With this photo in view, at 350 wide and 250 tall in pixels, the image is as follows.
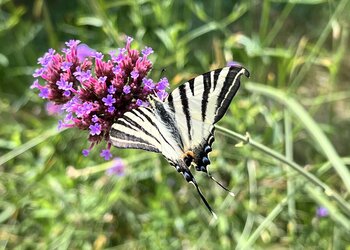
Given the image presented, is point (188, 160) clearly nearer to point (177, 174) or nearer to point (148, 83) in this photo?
point (148, 83)

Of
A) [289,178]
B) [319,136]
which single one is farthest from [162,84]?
[289,178]

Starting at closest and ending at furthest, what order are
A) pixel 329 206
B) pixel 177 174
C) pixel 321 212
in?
pixel 329 206, pixel 321 212, pixel 177 174

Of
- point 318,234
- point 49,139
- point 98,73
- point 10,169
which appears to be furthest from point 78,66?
point 10,169

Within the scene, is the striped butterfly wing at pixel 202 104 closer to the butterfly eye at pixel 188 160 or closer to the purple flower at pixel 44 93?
the butterfly eye at pixel 188 160

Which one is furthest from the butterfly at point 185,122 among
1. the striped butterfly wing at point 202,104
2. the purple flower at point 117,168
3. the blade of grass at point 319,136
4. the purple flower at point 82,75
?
the purple flower at point 117,168

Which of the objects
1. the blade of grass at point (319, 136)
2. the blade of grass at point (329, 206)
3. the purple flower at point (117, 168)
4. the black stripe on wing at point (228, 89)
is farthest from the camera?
the purple flower at point (117, 168)

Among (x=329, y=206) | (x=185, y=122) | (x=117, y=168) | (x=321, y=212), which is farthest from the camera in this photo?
(x=117, y=168)
